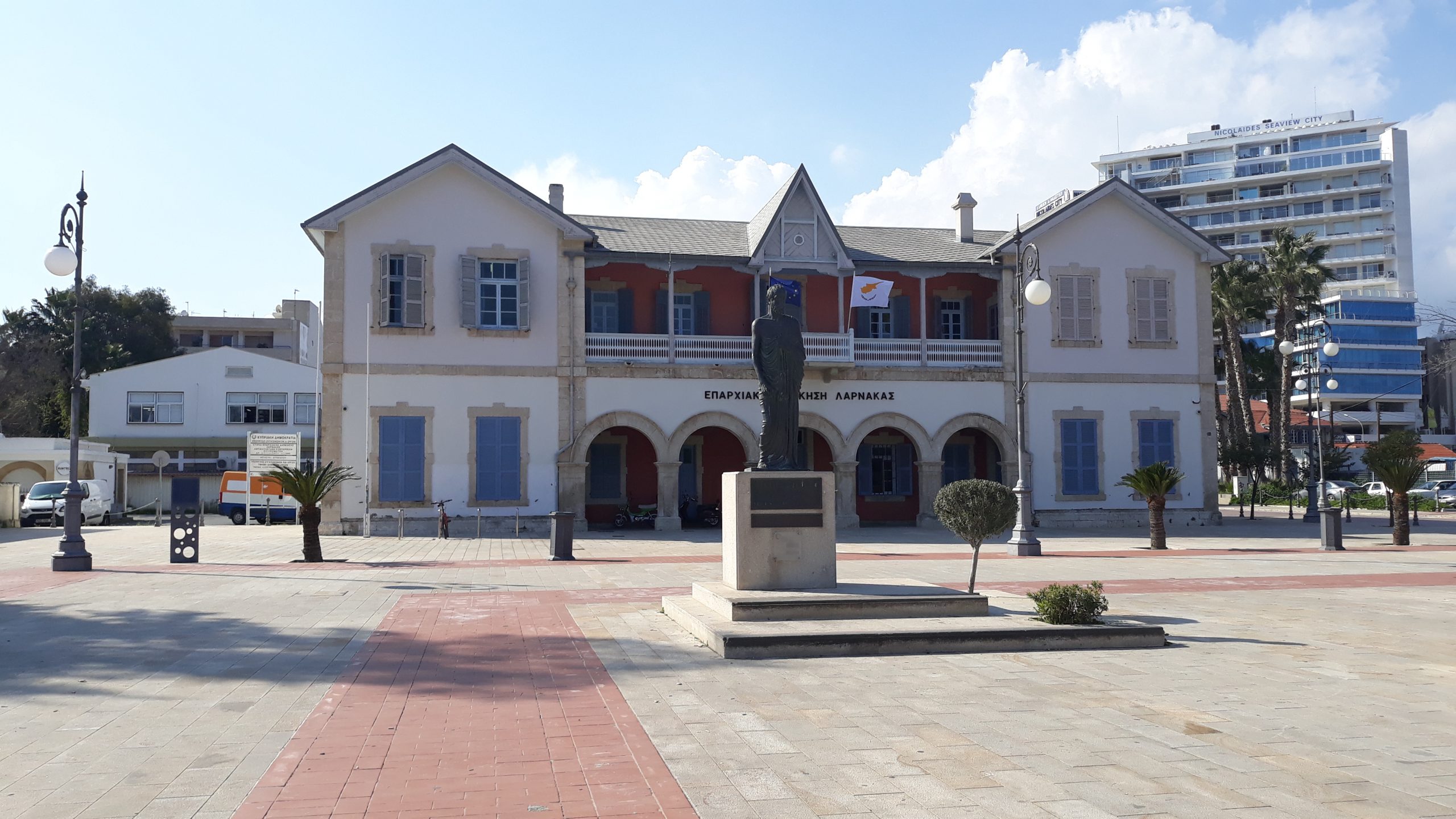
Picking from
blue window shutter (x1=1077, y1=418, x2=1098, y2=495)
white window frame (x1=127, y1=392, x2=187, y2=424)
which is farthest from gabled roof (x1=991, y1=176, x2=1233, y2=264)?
white window frame (x1=127, y1=392, x2=187, y2=424)

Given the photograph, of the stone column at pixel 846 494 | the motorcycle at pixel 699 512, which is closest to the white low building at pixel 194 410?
the motorcycle at pixel 699 512

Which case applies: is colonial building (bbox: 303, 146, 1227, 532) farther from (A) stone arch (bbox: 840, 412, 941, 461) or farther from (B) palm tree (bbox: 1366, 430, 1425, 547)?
(B) palm tree (bbox: 1366, 430, 1425, 547)

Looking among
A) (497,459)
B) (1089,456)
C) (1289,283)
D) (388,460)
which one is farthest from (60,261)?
(1289,283)

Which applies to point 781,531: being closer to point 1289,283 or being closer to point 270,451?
point 270,451

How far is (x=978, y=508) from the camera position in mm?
10398

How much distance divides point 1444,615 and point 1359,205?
346 ft

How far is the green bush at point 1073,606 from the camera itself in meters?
9.55

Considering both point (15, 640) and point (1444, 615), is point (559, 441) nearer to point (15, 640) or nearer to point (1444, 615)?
point (15, 640)

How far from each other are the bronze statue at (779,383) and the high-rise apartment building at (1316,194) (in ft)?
270

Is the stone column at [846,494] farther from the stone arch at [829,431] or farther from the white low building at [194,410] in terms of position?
the white low building at [194,410]

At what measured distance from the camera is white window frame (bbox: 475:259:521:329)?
25859mm

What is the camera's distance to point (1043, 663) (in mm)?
8391

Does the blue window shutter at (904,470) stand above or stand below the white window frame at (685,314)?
below

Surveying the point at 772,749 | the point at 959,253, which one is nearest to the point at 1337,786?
the point at 772,749
